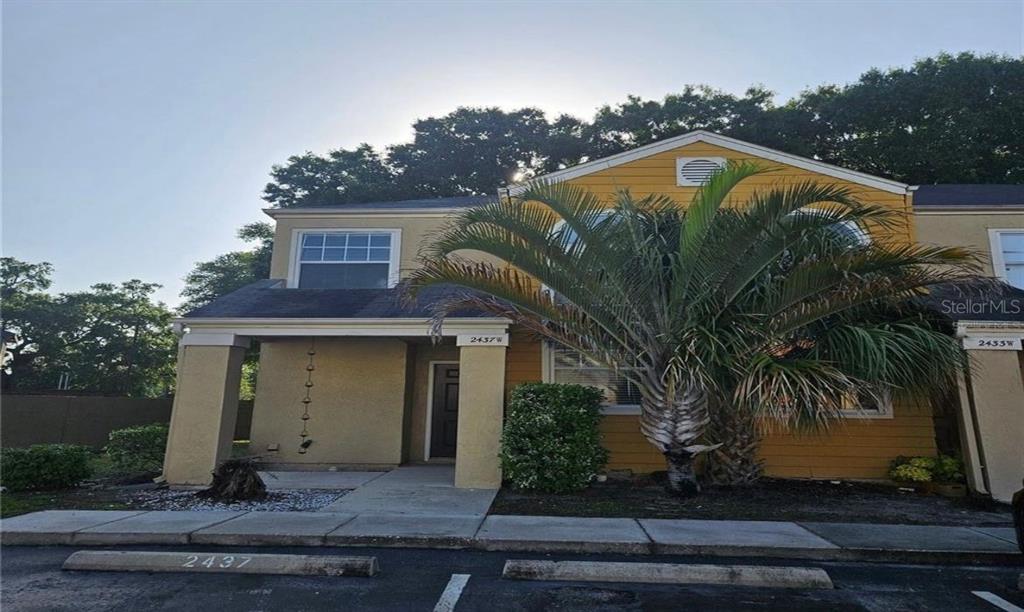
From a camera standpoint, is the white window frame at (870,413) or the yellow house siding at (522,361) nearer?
the white window frame at (870,413)

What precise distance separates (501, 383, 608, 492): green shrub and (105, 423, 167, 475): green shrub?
6.94m

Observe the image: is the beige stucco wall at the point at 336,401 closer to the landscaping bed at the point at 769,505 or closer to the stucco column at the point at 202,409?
the stucco column at the point at 202,409

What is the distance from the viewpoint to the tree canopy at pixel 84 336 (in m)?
25.6

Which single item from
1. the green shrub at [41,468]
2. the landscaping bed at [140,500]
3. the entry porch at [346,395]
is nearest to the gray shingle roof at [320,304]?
the entry porch at [346,395]

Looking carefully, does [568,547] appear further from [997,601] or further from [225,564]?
A: [997,601]

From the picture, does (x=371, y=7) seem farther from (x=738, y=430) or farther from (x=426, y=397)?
(x=738, y=430)

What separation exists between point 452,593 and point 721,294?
4.89m

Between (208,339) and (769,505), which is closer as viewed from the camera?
(769,505)

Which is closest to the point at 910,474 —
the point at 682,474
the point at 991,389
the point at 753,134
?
the point at 991,389

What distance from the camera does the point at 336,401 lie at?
36.4 feet

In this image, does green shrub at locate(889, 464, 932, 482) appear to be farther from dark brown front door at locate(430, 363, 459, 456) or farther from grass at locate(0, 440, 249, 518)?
grass at locate(0, 440, 249, 518)

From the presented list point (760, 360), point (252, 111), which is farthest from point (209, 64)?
point (760, 360)

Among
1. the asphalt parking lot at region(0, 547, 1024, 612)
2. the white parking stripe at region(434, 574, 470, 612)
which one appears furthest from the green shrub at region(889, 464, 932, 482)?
the white parking stripe at region(434, 574, 470, 612)

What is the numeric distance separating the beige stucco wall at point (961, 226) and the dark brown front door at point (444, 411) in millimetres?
9897
